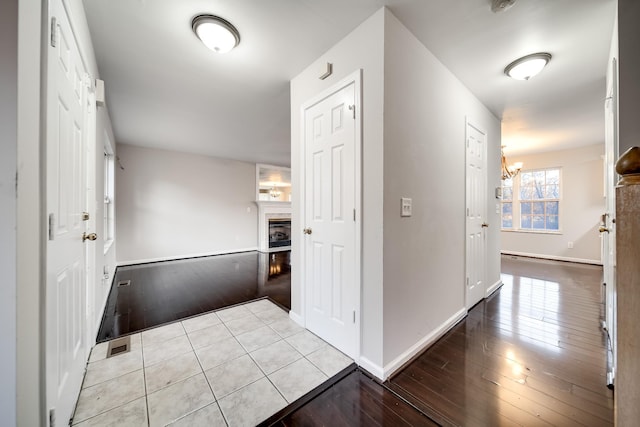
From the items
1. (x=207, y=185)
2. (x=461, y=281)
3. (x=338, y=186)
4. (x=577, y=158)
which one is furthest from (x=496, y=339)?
(x=207, y=185)

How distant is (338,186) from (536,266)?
16.6ft

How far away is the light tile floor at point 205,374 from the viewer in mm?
1291

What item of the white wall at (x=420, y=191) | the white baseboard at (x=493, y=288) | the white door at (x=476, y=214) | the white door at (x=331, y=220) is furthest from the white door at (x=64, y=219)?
the white baseboard at (x=493, y=288)

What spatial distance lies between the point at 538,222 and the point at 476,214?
429cm

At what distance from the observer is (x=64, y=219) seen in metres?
1.14

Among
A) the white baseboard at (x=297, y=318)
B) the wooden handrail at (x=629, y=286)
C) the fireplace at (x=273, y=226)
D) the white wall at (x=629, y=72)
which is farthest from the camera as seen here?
the fireplace at (x=273, y=226)

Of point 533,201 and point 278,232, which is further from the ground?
point 533,201

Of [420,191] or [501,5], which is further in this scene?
[420,191]

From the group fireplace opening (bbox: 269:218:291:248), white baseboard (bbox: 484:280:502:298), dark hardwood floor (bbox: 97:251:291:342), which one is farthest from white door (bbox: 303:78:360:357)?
fireplace opening (bbox: 269:218:291:248)

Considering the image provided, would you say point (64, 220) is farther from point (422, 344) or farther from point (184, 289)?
point (184, 289)

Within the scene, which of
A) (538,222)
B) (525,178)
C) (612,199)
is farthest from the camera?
(525,178)

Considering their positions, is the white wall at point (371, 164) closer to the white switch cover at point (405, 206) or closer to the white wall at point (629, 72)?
the white switch cover at point (405, 206)

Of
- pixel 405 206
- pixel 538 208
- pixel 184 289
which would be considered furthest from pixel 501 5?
pixel 538 208

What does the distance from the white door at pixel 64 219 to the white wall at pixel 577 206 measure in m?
7.57
